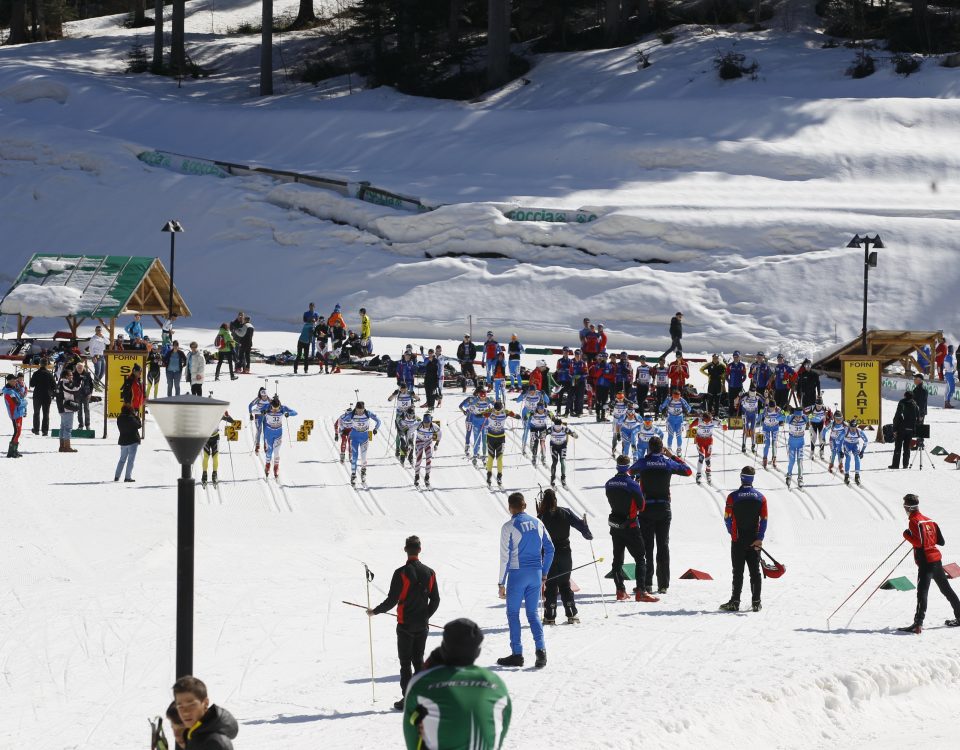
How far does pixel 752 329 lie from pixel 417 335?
28.5 feet

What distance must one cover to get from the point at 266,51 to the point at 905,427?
37313 mm

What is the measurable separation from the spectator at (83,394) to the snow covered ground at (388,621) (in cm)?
141

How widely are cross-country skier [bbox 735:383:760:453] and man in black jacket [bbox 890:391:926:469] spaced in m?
2.38

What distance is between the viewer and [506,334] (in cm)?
3931

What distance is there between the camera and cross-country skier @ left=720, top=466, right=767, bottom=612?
1323 centimetres

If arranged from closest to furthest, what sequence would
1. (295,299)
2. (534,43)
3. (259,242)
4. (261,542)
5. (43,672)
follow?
1. (43,672)
2. (261,542)
3. (295,299)
4. (259,242)
5. (534,43)

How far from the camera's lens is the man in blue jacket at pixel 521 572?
11109mm

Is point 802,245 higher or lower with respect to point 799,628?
higher

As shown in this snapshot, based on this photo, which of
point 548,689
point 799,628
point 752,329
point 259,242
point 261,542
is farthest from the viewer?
point 259,242

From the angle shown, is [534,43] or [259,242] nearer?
[259,242]

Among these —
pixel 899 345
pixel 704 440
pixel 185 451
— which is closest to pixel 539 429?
pixel 704 440

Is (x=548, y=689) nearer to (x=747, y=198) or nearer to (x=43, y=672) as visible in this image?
(x=43, y=672)

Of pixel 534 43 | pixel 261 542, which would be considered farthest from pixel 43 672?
pixel 534 43

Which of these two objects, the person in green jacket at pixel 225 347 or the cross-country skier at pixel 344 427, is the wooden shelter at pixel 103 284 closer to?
the person in green jacket at pixel 225 347
